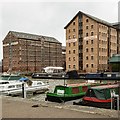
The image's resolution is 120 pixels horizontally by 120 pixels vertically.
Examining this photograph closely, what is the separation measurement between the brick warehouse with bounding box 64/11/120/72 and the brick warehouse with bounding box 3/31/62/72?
85.7 feet

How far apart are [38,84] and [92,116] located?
22573 mm

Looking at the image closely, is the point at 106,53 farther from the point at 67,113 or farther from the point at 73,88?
the point at 67,113

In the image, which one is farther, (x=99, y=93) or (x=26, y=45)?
(x=26, y=45)

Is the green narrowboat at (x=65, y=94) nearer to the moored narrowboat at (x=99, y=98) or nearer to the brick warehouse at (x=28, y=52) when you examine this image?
the moored narrowboat at (x=99, y=98)

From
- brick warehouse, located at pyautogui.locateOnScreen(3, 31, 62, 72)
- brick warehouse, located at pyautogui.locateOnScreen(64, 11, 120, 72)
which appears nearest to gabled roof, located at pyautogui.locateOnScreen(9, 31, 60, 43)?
brick warehouse, located at pyautogui.locateOnScreen(3, 31, 62, 72)

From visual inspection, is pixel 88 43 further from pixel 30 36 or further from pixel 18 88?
pixel 18 88

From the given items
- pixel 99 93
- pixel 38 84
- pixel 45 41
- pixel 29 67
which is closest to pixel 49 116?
pixel 99 93

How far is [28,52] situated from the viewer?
92.0m

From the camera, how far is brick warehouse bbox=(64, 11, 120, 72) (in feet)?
211

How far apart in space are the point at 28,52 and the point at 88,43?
1327 inches

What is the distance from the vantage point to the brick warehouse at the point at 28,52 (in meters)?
90.1

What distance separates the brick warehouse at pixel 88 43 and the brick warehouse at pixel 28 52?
85.7 ft

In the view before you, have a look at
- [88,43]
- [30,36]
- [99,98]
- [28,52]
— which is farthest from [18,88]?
[30,36]

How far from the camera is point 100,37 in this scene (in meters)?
65.4
